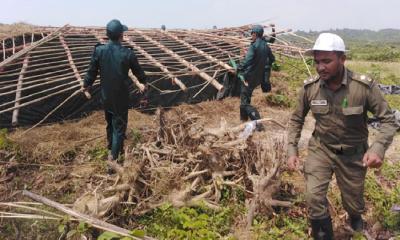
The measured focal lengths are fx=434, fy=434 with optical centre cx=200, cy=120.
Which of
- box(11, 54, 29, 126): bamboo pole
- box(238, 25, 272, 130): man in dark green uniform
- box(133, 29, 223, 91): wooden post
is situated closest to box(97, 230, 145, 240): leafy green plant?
box(11, 54, 29, 126): bamboo pole

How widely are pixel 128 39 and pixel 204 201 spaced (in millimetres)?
6445

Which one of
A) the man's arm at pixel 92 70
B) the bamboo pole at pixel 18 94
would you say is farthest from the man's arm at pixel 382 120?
the bamboo pole at pixel 18 94

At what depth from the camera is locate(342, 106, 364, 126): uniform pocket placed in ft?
10.4

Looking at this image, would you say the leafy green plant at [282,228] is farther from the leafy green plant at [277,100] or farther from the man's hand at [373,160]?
the leafy green plant at [277,100]

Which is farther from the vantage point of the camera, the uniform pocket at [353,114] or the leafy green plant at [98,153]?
the leafy green plant at [98,153]

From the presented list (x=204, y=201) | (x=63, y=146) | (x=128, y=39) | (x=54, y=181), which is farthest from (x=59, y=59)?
(x=204, y=201)

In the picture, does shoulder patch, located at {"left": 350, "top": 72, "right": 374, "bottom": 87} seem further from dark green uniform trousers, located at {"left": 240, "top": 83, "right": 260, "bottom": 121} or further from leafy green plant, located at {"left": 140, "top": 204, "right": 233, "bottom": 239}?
dark green uniform trousers, located at {"left": 240, "top": 83, "right": 260, "bottom": 121}

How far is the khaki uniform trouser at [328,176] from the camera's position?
3.27m

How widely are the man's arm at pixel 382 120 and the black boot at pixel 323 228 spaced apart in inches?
25.6

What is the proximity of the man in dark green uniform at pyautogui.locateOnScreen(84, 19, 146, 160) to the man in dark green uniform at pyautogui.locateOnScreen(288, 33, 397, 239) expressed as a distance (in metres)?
2.18

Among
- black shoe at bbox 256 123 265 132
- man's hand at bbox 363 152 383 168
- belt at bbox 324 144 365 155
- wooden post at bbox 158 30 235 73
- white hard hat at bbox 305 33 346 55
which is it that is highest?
white hard hat at bbox 305 33 346 55

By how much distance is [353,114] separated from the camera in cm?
318

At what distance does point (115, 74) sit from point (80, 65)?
3095 millimetres

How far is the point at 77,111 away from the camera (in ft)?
23.2
